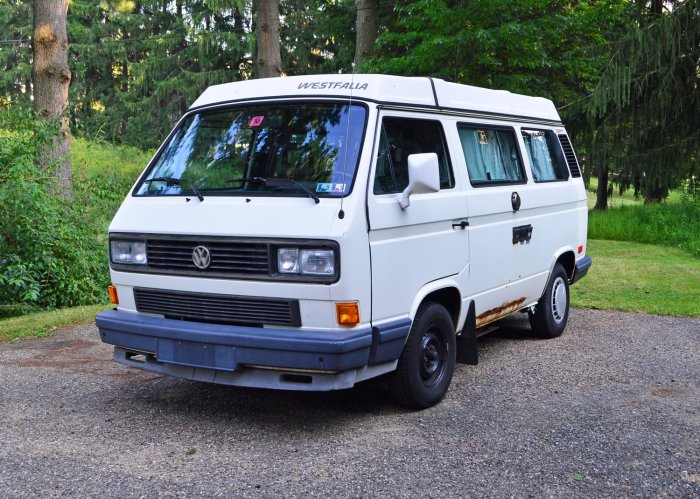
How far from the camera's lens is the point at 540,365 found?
6.84 m

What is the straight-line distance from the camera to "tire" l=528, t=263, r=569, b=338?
7.82 meters

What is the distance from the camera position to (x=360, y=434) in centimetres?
496

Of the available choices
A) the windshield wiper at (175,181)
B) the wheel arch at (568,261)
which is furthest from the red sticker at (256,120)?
the wheel arch at (568,261)

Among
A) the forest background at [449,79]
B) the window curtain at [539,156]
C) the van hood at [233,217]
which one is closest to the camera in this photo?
the van hood at [233,217]

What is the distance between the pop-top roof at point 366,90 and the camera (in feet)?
17.1

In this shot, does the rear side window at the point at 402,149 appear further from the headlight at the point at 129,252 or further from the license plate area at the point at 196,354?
the headlight at the point at 129,252

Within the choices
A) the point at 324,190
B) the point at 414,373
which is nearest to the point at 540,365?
the point at 414,373

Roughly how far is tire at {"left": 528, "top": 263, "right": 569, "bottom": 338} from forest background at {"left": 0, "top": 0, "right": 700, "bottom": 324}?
575 cm

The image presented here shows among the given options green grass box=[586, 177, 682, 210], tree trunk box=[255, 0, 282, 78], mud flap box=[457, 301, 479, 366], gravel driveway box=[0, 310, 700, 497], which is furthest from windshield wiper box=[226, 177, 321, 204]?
green grass box=[586, 177, 682, 210]

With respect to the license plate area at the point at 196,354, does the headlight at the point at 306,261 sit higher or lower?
higher

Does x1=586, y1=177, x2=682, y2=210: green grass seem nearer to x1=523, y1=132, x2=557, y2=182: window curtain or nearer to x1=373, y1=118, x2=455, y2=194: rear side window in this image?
x1=523, y1=132, x2=557, y2=182: window curtain

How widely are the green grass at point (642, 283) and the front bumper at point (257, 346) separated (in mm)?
5553

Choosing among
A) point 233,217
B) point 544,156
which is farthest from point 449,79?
point 233,217

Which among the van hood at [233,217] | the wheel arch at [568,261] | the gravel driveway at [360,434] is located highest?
the van hood at [233,217]
